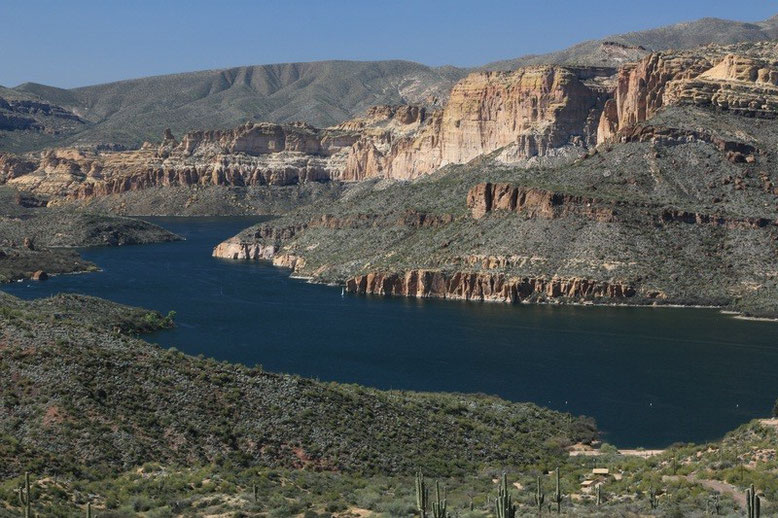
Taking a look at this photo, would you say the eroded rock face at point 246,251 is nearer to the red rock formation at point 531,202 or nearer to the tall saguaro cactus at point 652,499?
the red rock formation at point 531,202

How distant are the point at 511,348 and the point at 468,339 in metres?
5.14

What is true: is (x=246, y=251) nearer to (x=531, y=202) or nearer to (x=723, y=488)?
(x=531, y=202)

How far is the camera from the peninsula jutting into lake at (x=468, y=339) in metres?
52.7

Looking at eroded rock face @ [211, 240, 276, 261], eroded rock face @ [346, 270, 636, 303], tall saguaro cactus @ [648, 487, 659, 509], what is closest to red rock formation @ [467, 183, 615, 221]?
eroded rock face @ [346, 270, 636, 303]

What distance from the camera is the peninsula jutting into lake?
173 feet

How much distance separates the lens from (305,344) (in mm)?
105250

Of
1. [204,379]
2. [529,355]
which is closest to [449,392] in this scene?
[529,355]

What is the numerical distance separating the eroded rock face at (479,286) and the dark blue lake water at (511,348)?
275 centimetres

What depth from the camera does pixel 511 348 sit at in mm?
101938

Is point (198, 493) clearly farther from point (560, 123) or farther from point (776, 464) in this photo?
point (560, 123)

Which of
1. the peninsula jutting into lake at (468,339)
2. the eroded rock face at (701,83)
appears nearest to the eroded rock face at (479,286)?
the peninsula jutting into lake at (468,339)

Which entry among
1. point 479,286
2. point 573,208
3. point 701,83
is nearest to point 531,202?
point 573,208

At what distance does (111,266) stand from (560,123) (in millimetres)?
62551

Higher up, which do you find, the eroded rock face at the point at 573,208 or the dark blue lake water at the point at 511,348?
the eroded rock face at the point at 573,208
